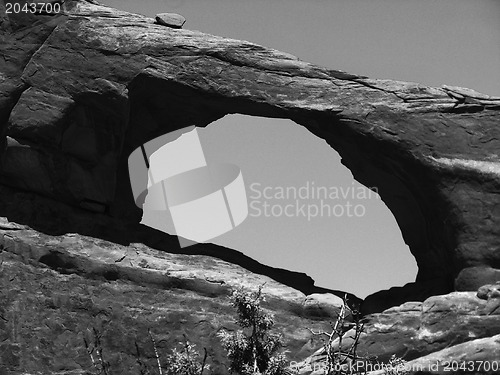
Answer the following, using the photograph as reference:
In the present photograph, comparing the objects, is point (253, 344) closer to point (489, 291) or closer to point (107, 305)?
point (107, 305)

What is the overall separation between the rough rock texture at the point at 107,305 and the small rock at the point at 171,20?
4.34m

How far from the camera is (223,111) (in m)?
20.4

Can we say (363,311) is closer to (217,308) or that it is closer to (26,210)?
(217,308)

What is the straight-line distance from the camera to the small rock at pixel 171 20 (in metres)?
20.9

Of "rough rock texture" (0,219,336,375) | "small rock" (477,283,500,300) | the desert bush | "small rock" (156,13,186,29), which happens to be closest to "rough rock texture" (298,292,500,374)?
"small rock" (477,283,500,300)

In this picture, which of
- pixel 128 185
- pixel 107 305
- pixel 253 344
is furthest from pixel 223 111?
pixel 253 344

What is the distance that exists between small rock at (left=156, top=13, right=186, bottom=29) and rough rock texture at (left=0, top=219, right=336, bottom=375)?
434cm

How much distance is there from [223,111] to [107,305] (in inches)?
166

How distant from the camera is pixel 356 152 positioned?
19.9 meters

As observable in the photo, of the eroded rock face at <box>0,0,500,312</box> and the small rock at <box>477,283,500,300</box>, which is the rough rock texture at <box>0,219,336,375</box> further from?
the small rock at <box>477,283,500,300</box>

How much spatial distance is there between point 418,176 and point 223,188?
4700mm

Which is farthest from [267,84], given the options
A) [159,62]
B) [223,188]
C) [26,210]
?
[26,210]

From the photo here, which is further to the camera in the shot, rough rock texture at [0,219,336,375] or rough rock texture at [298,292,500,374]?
rough rock texture at [0,219,336,375]

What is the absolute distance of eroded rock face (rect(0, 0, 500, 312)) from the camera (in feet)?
63.5
